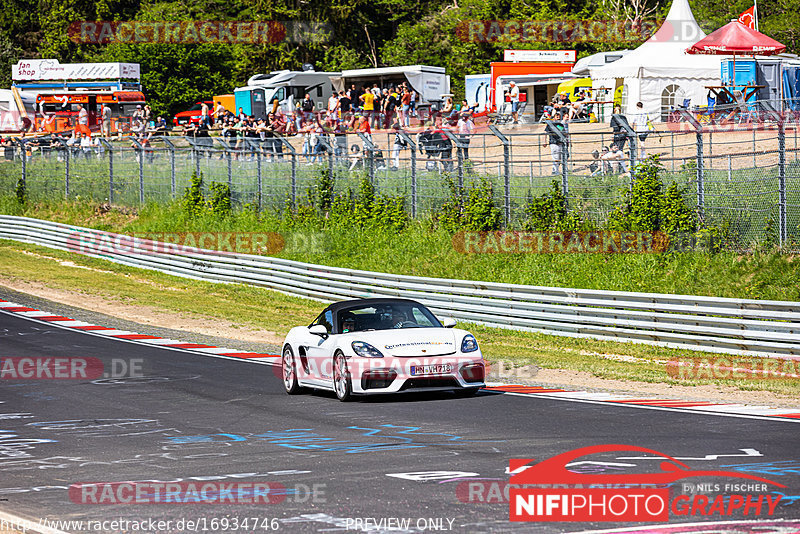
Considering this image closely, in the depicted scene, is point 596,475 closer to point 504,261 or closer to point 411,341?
point 411,341

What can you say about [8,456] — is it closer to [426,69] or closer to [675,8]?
[675,8]

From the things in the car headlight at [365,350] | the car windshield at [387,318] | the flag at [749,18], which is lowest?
the car headlight at [365,350]

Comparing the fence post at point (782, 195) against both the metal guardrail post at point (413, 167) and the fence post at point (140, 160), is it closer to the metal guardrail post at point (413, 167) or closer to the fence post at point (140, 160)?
the metal guardrail post at point (413, 167)

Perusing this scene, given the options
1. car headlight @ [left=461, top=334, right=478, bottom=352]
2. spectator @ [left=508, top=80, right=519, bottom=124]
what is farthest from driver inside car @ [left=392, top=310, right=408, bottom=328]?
spectator @ [left=508, top=80, right=519, bottom=124]

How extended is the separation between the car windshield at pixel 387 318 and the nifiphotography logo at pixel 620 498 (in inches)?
219

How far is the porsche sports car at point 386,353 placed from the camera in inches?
509

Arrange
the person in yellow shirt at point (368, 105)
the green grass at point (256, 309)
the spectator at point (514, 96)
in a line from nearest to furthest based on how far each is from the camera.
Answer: the green grass at point (256, 309) → the person in yellow shirt at point (368, 105) → the spectator at point (514, 96)

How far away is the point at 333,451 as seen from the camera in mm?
9719

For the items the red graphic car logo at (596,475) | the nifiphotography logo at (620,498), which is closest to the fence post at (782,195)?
the red graphic car logo at (596,475)

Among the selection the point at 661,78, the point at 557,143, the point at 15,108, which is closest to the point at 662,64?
the point at 661,78

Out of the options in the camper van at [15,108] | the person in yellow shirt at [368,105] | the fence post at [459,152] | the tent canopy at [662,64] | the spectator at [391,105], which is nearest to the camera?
the fence post at [459,152]

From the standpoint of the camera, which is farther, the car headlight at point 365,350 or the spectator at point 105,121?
the spectator at point 105,121

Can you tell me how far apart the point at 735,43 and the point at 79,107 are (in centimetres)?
3496

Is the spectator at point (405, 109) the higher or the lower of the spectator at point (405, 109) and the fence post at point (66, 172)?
the higher
